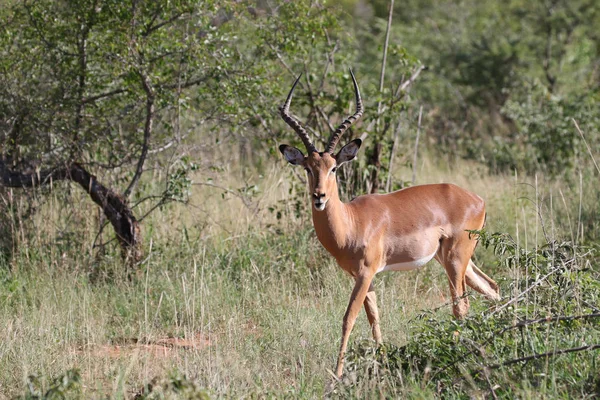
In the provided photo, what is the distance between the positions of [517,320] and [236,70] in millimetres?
3617

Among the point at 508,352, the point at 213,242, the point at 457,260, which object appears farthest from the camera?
the point at 213,242

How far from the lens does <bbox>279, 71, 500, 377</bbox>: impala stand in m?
5.51

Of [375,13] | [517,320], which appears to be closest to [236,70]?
[517,320]

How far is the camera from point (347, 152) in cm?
590

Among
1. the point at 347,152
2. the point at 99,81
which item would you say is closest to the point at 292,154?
the point at 347,152

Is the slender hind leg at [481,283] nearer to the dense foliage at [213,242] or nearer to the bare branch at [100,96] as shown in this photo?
the dense foliage at [213,242]

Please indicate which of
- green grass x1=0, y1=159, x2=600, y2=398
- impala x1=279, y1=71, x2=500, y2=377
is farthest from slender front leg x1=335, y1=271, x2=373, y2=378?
green grass x1=0, y1=159, x2=600, y2=398

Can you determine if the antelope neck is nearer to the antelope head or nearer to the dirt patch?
the antelope head

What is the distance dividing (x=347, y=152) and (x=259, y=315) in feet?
4.56

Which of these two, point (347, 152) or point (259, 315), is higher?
point (347, 152)

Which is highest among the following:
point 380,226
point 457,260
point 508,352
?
point 380,226

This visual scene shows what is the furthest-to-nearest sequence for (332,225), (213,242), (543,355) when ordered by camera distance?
(213,242) < (332,225) < (543,355)

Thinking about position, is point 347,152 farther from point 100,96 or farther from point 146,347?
point 100,96

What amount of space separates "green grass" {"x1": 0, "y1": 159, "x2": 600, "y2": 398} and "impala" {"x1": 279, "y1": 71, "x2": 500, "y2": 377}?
307 millimetres
